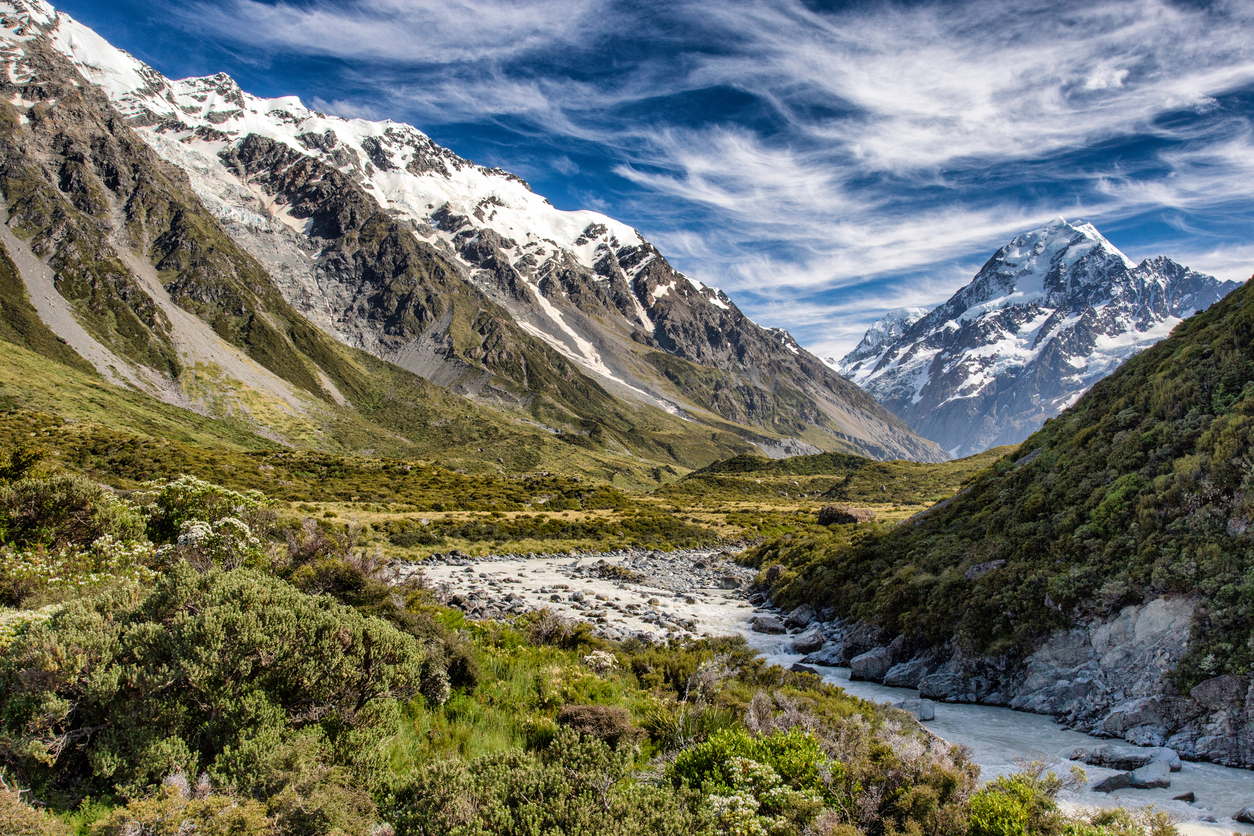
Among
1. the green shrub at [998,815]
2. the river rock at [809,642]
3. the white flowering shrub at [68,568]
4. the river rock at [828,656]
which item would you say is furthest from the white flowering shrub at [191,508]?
the river rock at [809,642]

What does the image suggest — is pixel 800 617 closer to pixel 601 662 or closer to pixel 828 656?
pixel 828 656

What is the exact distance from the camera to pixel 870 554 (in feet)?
85.4

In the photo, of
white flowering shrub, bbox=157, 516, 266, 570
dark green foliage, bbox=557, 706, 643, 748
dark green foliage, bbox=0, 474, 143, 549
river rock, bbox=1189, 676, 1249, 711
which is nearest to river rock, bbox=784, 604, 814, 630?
river rock, bbox=1189, 676, 1249, 711

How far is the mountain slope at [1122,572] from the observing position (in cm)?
1216

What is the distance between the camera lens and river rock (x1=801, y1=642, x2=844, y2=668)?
781 inches

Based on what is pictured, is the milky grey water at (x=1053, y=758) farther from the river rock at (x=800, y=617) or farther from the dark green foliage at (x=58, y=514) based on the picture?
the dark green foliage at (x=58, y=514)

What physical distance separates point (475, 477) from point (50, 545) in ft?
243

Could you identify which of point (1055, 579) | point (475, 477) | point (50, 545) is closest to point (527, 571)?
point (50, 545)

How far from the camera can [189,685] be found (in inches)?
269

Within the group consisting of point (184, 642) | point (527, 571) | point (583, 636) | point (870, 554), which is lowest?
point (527, 571)

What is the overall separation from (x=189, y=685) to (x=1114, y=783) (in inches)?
588

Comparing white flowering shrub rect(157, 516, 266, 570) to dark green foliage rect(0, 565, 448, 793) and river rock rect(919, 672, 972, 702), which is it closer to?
dark green foliage rect(0, 565, 448, 793)

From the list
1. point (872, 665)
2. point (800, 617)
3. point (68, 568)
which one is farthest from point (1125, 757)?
point (68, 568)

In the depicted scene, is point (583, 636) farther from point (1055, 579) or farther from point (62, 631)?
point (1055, 579)
